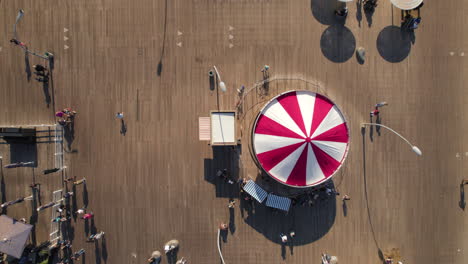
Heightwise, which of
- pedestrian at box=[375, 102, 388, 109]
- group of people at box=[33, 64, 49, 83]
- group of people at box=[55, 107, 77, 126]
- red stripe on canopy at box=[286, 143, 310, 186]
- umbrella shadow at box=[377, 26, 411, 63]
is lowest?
red stripe on canopy at box=[286, 143, 310, 186]

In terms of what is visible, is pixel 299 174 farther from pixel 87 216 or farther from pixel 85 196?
pixel 85 196

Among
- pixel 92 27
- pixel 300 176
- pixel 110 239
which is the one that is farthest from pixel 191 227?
pixel 92 27

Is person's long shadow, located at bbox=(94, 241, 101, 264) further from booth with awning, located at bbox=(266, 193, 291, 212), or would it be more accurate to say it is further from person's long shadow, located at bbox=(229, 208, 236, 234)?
booth with awning, located at bbox=(266, 193, 291, 212)

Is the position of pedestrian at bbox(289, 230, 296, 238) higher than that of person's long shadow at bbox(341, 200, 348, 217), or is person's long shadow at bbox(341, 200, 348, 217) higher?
person's long shadow at bbox(341, 200, 348, 217)

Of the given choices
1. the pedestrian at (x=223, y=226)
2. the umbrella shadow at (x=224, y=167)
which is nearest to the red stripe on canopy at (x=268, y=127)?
the umbrella shadow at (x=224, y=167)

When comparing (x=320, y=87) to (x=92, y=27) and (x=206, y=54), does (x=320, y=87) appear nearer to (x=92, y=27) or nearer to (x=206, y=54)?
(x=206, y=54)

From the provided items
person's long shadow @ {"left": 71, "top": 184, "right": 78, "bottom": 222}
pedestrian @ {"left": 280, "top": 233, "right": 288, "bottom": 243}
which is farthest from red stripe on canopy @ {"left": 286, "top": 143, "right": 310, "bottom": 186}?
person's long shadow @ {"left": 71, "top": 184, "right": 78, "bottom": 222}
